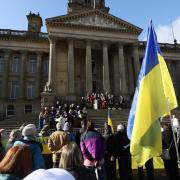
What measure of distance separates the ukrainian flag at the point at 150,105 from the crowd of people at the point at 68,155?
3.48ft

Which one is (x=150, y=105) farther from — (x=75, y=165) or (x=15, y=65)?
(x=15, y=65)

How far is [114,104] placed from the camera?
29.4m

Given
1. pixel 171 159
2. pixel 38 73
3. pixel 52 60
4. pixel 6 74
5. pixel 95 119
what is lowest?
pixel 171 159

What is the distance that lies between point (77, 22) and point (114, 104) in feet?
44.1

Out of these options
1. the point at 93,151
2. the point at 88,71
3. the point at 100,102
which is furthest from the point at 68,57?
the point at 93,151

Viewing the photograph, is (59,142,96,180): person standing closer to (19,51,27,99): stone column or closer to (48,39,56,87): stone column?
(48,39,56,87): stone column

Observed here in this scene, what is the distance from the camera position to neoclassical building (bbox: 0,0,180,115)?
34.5 meters

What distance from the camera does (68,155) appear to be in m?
3.74

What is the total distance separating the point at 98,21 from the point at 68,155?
114 feet

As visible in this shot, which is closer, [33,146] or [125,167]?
[33,146]

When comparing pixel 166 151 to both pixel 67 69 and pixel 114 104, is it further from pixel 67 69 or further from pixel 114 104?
pixel 67 69

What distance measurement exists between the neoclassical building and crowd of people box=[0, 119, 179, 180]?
2406 centimetres

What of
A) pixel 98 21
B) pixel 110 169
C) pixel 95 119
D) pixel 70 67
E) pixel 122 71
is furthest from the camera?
pixel 98 21

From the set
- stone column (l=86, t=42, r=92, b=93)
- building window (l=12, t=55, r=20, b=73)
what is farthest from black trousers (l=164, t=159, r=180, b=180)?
building window (l=12, t=55, r=20, b=73)
